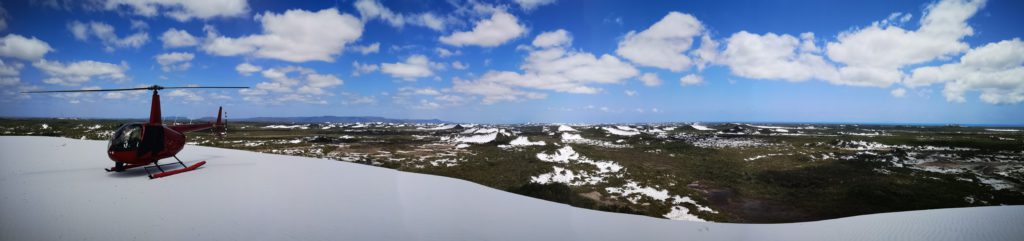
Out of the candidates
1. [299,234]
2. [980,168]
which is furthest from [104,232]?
[980,168]

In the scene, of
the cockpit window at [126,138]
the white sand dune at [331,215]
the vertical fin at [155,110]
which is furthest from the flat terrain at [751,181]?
the cockpit window at [126,138]

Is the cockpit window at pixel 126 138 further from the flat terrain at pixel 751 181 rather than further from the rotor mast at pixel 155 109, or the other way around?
the flat terrain at pixel 751 181

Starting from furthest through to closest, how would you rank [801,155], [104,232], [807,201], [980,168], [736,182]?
[801,155]
[980,168]
[736,182]
[807,201]
[104,232]

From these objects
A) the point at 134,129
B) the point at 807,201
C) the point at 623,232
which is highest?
the point at 134,129

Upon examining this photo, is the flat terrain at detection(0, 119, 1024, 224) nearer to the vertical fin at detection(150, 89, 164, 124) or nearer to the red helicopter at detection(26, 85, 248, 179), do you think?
the vertical fin at detection(150, 89, 164, 124)

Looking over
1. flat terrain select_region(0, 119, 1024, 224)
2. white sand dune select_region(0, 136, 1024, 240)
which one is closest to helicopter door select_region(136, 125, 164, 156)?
white sand dune select_region(0, 136, 1024, 240)

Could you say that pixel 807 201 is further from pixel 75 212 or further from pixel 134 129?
pixel 134 129
